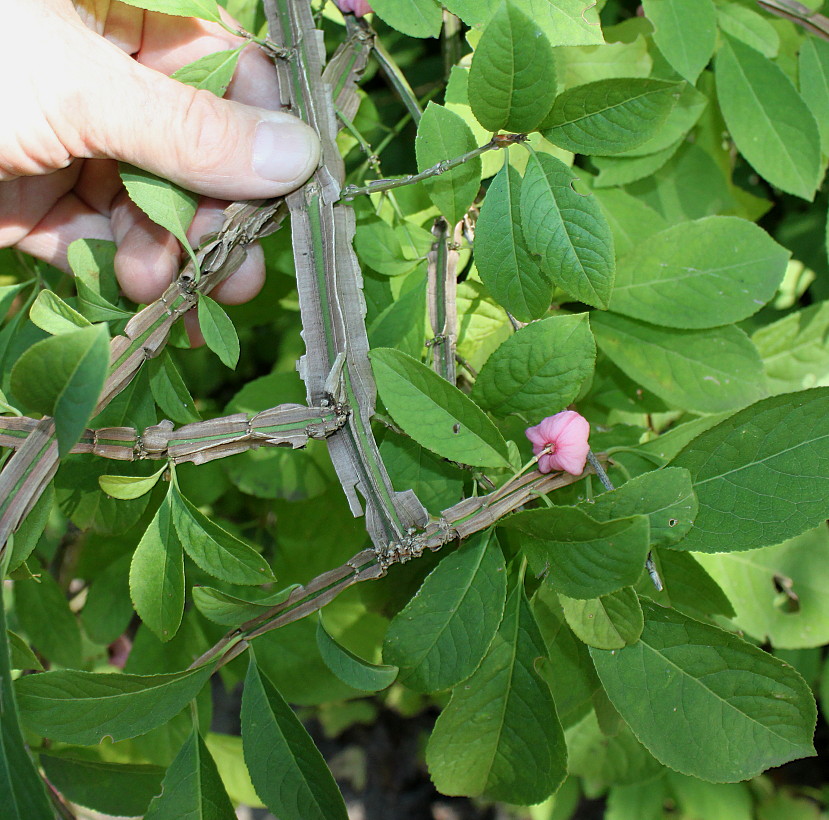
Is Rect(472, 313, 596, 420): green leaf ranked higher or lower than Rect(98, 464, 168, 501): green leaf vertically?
higher

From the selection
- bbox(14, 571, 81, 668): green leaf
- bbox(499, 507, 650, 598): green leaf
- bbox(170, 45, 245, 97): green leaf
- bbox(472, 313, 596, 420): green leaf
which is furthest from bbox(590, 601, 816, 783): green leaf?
bbox(14, 571, 81, 668): green leaf

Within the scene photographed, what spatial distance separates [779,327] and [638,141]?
0.70m

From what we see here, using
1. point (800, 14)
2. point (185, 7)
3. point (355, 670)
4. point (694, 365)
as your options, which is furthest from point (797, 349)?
point (185, 7)

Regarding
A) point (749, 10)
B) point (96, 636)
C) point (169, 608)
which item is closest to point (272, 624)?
point (169, 608)

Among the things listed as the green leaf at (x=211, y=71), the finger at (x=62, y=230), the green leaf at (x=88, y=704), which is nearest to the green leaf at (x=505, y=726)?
the green leaf at (x=88, y=704)

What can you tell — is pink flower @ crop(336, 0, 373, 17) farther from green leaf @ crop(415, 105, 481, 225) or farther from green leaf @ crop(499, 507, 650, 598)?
green leaf @ crop(499, 507, 650, 598)

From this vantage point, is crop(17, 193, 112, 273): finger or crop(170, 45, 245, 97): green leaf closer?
crop(170, 45, 245, 97): green leaf

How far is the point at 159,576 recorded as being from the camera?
2.68 feet

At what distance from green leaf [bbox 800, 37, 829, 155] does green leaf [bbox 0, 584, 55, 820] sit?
4.26 ft

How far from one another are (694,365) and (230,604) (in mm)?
715

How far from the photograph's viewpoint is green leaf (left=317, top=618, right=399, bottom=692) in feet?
2.29

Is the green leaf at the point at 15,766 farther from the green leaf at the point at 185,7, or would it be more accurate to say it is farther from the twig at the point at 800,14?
the twig at the point at 800,14

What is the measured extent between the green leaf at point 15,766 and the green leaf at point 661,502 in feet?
1.70

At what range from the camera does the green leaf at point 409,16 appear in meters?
0.84
